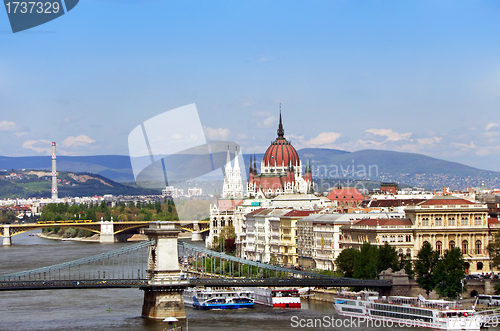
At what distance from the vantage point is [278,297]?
4609 centimetres

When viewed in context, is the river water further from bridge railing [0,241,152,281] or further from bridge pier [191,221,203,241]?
bridge pier [191,221,203,241]

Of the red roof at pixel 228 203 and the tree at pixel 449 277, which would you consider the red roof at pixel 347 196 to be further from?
the tree at pixel 449 277

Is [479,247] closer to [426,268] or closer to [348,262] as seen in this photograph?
[348,262]

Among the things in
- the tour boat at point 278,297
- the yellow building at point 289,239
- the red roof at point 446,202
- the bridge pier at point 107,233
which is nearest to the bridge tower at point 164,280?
the tour boat at point 278,297

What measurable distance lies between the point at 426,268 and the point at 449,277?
199 centimetres

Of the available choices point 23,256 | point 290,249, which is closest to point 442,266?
point 290,249

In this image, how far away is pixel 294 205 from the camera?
90750 millimetres

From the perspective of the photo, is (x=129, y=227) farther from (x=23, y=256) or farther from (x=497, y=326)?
(x=497, y=326)

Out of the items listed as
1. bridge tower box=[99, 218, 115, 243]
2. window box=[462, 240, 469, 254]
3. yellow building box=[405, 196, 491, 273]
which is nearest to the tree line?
yellow building box=[405, 196, 491, 273]

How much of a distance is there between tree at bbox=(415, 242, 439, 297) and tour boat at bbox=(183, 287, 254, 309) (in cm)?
765

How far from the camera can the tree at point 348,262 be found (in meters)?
50.0

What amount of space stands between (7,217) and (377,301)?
439 ft

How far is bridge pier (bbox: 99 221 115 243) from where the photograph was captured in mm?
110938

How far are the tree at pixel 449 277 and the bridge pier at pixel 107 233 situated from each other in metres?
69.9
